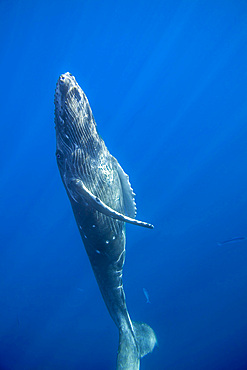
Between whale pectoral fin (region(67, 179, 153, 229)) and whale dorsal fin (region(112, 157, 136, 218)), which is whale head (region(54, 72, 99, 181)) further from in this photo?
whale dorsal fin (region(112, 157, 136, 218))

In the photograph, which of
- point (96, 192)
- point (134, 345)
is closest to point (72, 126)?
point (96, 192)

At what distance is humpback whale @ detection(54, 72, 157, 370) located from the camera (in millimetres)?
3822

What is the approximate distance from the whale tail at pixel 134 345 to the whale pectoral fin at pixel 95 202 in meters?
4.02

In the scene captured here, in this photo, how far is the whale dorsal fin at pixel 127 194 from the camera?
523 cm

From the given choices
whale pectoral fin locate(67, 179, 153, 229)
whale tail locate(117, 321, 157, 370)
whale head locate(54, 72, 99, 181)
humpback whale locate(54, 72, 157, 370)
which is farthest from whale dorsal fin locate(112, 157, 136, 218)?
whale tail locate(117, 321, 157, 370)

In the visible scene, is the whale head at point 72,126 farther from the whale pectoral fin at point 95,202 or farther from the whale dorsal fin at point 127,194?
the whale dorsal fin at point 127,194

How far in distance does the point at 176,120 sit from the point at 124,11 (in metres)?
12.3

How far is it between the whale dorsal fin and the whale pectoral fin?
1.28 meters

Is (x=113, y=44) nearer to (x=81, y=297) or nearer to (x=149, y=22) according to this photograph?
(x=149, y=22)

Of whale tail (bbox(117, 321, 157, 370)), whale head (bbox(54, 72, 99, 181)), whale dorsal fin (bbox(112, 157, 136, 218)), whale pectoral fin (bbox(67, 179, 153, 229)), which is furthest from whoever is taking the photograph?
whale tail (bbox(117, 321, 157, 370))

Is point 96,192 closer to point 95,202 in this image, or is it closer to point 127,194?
point 95,202

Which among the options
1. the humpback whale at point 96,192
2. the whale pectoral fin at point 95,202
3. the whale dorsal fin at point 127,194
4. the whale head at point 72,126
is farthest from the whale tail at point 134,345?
the whale head at point 72,126

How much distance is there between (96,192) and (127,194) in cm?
138

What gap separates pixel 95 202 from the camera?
3.57 metres
